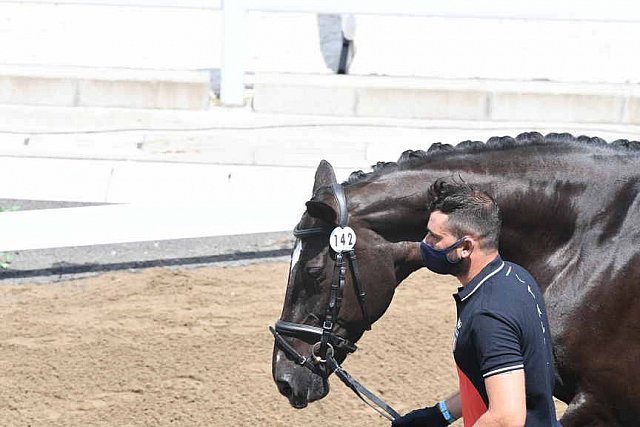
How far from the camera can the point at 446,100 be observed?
1078cm

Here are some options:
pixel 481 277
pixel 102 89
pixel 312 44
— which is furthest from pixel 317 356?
pixel 312 44

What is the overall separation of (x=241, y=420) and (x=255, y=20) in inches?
287

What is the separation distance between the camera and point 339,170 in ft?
30.9

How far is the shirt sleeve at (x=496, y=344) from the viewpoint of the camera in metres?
3.40

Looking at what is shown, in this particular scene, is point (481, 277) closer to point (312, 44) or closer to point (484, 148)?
point (484, 148)

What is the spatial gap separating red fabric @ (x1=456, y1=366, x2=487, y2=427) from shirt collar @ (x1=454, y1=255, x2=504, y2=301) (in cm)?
25

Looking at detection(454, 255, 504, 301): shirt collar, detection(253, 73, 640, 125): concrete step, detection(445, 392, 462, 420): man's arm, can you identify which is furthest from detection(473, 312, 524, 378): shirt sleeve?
detection(253, 73, 640, 125): concrete step

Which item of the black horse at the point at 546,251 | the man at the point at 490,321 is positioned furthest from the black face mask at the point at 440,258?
the black horse at the point at 546,251

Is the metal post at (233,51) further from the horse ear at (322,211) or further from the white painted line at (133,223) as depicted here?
the horse ear at (322,211)

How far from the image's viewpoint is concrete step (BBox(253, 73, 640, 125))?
1072 centimetres

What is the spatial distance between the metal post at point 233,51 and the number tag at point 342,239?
6.19 meters

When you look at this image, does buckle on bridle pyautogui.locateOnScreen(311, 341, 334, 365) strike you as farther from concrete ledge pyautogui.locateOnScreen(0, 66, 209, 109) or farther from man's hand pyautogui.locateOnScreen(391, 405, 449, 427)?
concrete ledge pyautogui.locateOnScreen(0, 66, 209, 109)

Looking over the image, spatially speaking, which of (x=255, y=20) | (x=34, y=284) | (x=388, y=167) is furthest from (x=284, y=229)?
(x=255, y=20)

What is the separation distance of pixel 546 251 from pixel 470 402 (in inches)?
44.2
